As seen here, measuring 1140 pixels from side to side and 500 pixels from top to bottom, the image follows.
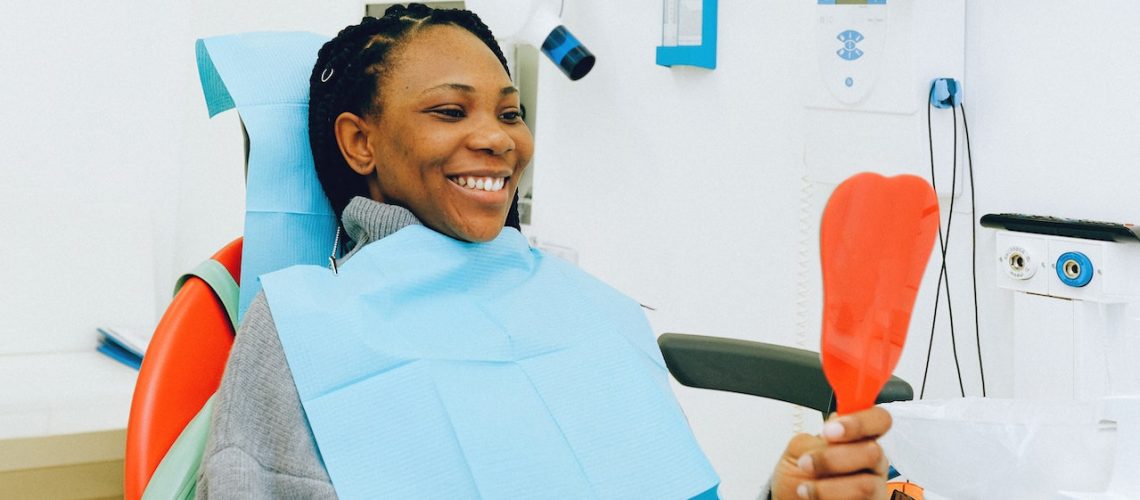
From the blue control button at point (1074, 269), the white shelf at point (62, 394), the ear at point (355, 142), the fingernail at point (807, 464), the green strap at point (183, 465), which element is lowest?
the white shelf at point (62, 394)

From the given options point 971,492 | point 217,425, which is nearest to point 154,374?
point 217,425

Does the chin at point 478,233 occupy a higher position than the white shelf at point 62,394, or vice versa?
the chin at point 478,233

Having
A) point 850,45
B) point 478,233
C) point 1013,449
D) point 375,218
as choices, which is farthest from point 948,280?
point 375,218

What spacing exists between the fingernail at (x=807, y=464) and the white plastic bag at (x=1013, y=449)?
39cm

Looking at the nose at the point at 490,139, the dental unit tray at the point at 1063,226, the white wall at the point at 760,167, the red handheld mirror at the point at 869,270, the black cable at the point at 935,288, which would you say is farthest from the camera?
the black cable at the point at 935,288

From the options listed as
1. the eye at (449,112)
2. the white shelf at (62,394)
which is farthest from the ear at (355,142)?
the white shelf at (62,394)

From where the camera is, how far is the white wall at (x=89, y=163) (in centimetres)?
208

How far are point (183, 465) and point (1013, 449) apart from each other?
0.85 metres

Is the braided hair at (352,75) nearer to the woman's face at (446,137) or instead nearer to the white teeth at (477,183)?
the woman's face at (446,137)

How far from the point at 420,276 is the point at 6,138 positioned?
55.0 inches

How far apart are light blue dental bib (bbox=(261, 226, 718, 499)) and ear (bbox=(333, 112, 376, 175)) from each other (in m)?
0.12

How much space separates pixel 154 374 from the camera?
1.10 meters

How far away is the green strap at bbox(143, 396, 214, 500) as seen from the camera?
99 centimetres

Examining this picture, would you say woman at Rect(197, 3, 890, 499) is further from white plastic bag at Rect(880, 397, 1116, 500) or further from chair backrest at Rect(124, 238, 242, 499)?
white plastic bag at Rect(880, 397, 1116, 500)
